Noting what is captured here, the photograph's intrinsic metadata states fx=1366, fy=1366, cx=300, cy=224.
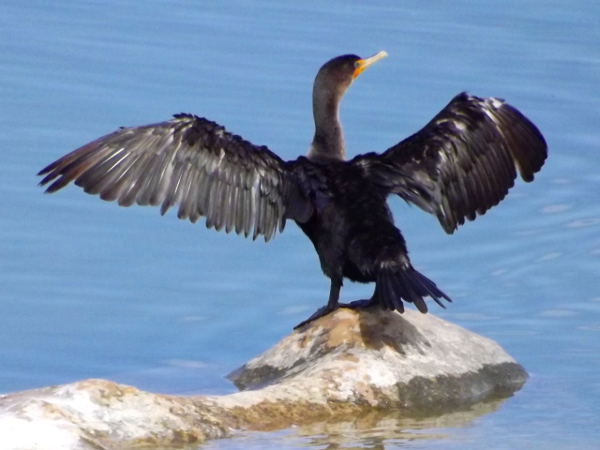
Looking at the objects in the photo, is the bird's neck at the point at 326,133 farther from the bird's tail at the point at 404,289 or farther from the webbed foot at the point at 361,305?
the bird's tail at the point at 404,289

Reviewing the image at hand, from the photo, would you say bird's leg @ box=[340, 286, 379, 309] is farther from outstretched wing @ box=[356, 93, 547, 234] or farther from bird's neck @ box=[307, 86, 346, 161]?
bird's neck @ box=[307, 86, 346, 161]

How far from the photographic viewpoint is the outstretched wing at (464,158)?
19.4 feet

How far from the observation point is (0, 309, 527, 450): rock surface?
436 cm

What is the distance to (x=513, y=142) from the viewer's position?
6215 millimetres

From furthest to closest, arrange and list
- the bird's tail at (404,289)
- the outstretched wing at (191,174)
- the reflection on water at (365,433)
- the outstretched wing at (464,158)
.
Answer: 1. the outstretched wing at (464,158)
2. the outstretched wing at (191,174)
3. the bird's tail at (404,289)
4. the reflection on water at (365,433)

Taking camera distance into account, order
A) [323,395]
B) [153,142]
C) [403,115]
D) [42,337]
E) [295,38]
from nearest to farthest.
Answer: [323,395]
[153,142]
[42,337]
[403,115]
[295,38]

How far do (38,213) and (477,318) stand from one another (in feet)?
8.79

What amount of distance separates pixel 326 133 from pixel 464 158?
0.63m

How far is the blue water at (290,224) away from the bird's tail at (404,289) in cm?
45

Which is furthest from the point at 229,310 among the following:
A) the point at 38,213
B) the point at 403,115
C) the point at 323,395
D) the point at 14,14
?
the point at 14,14

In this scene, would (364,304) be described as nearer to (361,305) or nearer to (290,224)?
(361,305)

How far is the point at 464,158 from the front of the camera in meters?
6.08

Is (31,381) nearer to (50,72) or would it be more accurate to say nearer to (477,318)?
(477,318)

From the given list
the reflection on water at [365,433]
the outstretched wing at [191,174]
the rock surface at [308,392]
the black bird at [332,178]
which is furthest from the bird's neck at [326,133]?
the reflection on water at [365,433]
